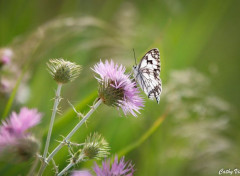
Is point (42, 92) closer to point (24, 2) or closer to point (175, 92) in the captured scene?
point (175, 92)

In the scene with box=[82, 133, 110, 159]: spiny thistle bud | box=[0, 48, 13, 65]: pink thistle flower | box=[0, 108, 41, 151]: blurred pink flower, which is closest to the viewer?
box=[0, 108, 41, 151]: blurred pink flower

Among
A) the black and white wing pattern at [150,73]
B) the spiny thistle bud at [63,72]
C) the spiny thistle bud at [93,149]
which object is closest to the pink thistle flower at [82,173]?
the spiny thistle bud at [93,149]

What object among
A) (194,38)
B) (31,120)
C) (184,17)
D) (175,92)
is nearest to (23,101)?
(175,92)

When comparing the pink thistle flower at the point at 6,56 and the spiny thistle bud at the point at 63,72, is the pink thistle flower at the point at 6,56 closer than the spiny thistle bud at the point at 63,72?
No

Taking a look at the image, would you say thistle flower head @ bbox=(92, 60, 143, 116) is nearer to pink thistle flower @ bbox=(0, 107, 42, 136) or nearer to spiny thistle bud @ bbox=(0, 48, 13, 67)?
pink thistle flower @ bbox=(0, 107, 42, 136)

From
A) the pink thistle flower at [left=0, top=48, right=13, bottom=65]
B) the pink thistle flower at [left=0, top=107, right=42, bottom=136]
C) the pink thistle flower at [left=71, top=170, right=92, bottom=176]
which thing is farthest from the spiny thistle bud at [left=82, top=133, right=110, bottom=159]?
the pink thistle flower at [left=0, top=48, right=13, bottom=65]

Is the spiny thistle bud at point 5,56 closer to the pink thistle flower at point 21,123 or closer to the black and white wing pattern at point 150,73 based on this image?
the black and white wing pattern at point 150,73
